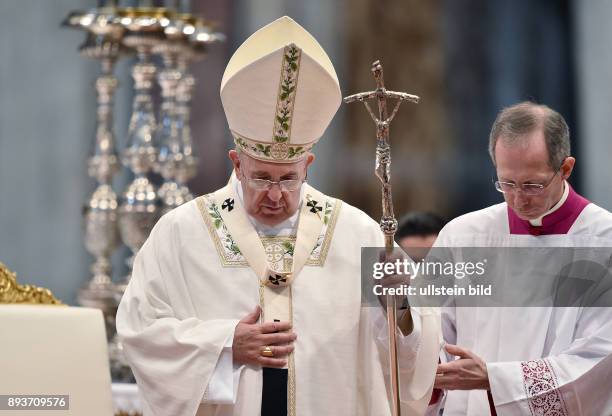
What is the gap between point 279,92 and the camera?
4.27m

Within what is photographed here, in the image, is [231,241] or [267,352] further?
[231,241]

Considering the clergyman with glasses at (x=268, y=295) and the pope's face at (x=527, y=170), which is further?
the pope's face at (x=527, y=170)

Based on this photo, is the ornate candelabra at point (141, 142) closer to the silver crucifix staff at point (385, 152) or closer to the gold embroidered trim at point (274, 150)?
the gold embroidered trim at point (274, 150)

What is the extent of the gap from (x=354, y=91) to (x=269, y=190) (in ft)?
13.3

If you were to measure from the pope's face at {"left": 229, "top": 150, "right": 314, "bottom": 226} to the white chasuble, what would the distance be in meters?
0.07

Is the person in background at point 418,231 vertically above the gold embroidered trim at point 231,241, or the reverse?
the gold embroidered trim at point 231,241

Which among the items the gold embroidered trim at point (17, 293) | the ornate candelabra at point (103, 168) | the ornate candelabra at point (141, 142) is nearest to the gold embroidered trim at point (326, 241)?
the gold embroidered trim at point (17, 293)

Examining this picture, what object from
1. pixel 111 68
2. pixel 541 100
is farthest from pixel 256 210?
pixel 541 100

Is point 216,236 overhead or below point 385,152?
below

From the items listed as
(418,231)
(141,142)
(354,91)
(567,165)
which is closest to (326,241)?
(567,165)

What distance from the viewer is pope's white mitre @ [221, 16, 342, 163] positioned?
421cm

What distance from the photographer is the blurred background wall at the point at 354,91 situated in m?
7.96

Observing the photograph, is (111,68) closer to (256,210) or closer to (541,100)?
(541,100)

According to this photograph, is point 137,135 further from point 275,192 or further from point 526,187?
point 526,187
